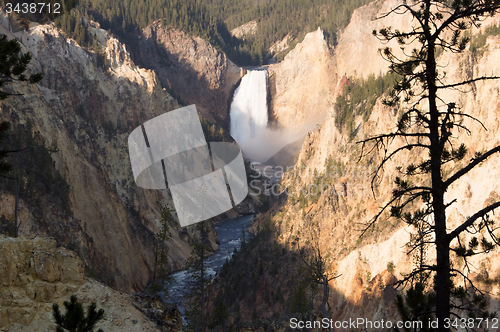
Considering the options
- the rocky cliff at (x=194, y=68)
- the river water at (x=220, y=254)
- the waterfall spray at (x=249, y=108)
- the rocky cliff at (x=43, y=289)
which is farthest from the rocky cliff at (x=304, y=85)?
the rocky cliff at (x=43, y=289)

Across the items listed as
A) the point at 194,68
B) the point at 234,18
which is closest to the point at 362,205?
the point at 194,68

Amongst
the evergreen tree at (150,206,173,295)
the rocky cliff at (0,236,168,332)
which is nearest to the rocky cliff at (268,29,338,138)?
the evergreen tree at (150,206,173,295)

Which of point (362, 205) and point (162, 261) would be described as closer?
point (162, 261)

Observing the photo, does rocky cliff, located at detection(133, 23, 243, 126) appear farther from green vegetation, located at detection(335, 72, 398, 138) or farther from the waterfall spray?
green vegetation, located at detection(335, 72, 398, 138)

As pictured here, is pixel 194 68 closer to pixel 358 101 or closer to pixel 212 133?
pixel 212 133

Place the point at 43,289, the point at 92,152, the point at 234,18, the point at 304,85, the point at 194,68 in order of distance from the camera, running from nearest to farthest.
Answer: the point at 43,289
the point at 92,152
the point at 304,85
the point at 194,68
the point at 234,18
